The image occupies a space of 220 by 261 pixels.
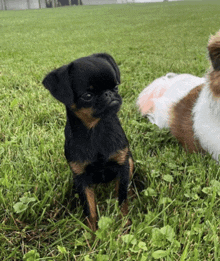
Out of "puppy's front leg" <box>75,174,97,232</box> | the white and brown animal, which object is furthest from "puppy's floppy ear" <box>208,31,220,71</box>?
"puppy's front leg" <box>75,174,97,232</box>

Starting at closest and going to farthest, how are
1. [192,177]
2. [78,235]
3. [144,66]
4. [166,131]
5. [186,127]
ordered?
[78,235], [192,177], [186,127], [166,131], [144,66]

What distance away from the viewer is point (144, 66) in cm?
689

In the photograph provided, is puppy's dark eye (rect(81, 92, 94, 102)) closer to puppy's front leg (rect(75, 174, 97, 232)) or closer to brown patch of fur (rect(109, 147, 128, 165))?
brown patch of fur (rect(109, 147, 128, 165))

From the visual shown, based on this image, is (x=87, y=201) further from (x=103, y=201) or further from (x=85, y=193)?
(x=103, y=201)

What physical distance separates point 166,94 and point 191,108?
1.00m

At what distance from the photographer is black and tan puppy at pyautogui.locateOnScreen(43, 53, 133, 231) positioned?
5.69ft

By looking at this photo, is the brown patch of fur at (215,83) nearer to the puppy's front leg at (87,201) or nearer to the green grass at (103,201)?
the green grass at (103,201)

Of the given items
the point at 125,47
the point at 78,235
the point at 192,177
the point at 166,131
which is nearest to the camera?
the point at 78,235

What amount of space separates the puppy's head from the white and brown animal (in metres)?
1.44

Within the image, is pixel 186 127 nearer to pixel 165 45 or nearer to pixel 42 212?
pixel 42 212

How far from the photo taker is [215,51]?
103 inches

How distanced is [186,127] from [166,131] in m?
0.31

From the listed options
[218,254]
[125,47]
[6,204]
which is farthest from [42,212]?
[125,47]

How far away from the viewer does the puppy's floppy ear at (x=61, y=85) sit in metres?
1.72
